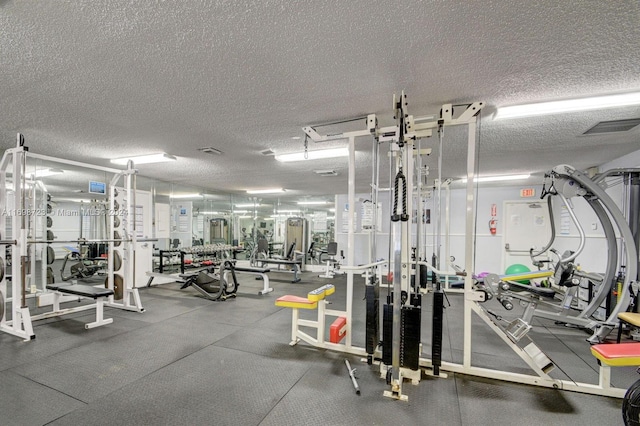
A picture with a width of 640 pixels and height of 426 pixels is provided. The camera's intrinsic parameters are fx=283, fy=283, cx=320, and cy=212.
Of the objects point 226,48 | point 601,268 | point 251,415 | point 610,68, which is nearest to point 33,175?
point 226,48

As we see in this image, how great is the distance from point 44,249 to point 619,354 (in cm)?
776

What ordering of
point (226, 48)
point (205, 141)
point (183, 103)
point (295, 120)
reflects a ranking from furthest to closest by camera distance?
point (205, 141)
point (295, 120)
point (183, 103)
point (226, 48)

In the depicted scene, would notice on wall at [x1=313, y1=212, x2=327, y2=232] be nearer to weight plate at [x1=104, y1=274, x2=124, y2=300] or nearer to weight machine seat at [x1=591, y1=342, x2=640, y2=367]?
weight plate at [x1=104, y1=274, x2=124, y2=300]

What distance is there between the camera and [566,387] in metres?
2.34

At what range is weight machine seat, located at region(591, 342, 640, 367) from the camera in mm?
1889

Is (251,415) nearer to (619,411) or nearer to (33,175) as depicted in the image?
(619,411)

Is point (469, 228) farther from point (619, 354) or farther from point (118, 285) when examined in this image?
point (118, 285)

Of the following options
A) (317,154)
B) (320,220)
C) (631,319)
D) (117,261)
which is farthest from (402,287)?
(320,220)

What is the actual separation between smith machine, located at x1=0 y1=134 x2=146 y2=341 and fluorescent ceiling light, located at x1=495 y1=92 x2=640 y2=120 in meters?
5.08

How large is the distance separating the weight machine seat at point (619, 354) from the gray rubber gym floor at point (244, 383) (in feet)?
1.50

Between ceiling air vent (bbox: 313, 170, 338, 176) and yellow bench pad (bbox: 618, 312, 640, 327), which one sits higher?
ceiling air vent (bbox: 313, 170, 338, 176)

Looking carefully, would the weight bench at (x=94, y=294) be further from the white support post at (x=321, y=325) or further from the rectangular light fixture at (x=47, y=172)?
the rectangular light fixture at (x=47, y=172)

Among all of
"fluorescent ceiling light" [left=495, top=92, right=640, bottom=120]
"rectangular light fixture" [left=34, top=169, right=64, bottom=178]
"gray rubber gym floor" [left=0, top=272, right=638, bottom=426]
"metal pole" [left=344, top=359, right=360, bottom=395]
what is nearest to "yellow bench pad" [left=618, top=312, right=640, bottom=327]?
"gray rubber gym floor" [left=0, top=272, right=638, bottom=426]

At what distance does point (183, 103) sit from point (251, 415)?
8.77 feet
